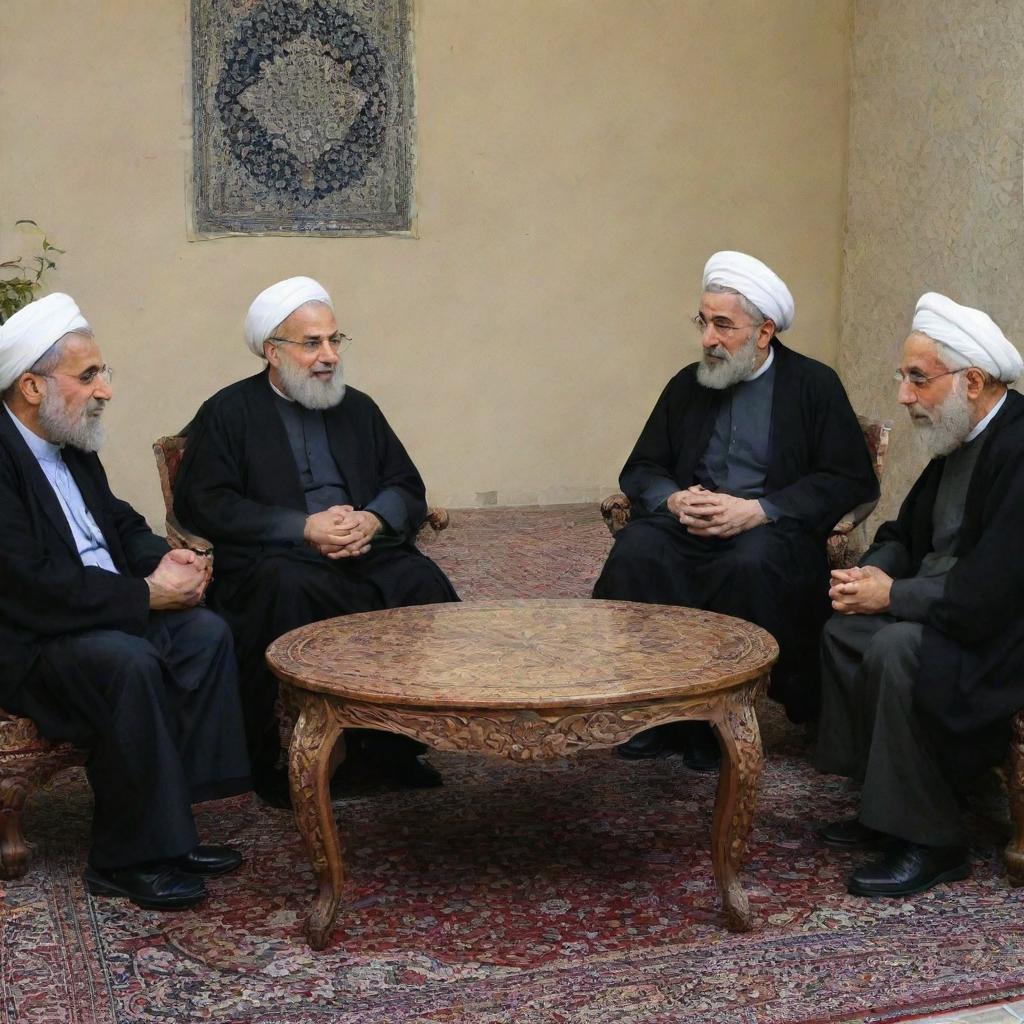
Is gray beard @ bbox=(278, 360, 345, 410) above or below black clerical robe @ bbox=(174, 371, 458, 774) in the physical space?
above

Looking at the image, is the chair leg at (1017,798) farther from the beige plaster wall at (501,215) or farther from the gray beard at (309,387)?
the beige plaster wall at (501,215)

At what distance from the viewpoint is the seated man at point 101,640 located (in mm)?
3500

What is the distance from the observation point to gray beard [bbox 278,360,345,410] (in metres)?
4.57

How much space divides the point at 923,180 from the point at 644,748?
14.2 ft

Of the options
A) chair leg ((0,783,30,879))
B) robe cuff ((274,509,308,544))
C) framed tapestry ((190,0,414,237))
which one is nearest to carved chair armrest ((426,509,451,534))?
robe cuff ((274,509,308,544))

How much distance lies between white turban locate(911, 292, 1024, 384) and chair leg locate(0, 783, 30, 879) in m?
2.56

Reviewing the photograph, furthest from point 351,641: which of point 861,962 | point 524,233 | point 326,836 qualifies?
point 524,233

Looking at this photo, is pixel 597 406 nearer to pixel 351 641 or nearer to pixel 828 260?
pixel 828 260

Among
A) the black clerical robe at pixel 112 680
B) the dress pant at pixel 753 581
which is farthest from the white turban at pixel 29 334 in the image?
the dress pant at pixel 753 581

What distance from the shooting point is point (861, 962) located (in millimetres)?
3184

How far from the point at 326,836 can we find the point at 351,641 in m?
0.51

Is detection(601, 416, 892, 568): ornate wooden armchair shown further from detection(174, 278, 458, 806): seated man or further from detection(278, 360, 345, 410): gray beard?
detection(278, 360, 345, 410): gray beard

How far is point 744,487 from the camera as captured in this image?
4781 mm

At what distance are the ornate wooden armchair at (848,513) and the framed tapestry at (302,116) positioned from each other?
140 inches
